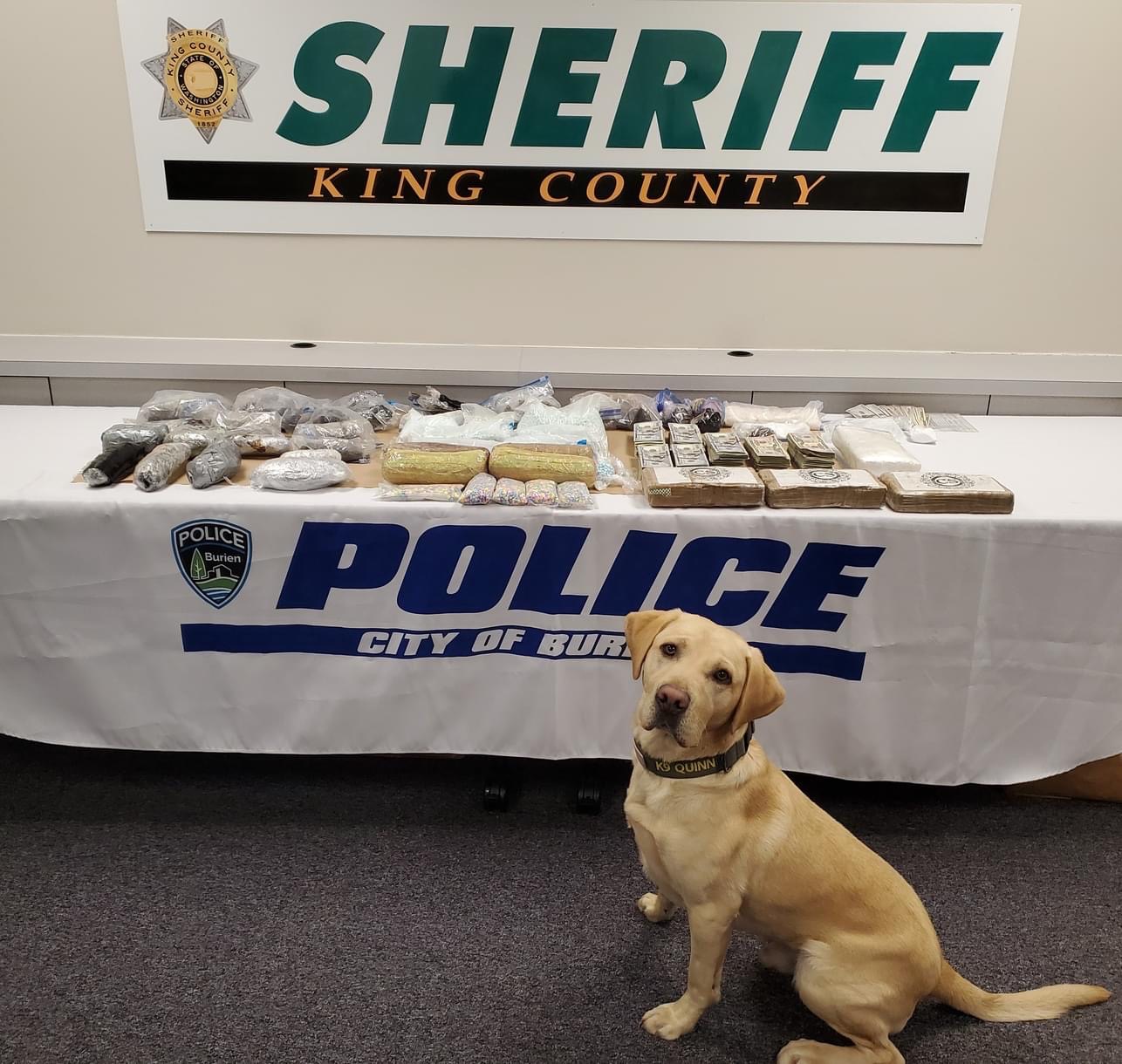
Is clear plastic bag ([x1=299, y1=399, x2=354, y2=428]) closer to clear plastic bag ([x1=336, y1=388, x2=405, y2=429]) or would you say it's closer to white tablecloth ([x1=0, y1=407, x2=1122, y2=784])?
clear plastic bag ([x1=336, y1=388, x2=405, y2=429])

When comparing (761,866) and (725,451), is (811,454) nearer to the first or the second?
(725,451)

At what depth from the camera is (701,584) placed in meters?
2.11

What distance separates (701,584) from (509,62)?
5.61ft

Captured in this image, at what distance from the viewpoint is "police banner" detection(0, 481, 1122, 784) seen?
2.07 m

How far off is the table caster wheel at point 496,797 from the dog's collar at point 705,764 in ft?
2.54

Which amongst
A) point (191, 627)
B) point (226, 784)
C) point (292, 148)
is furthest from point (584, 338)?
point (226, 784)

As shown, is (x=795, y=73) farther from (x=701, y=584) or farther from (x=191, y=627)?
(x=191, y=627)

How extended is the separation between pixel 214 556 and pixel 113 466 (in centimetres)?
36

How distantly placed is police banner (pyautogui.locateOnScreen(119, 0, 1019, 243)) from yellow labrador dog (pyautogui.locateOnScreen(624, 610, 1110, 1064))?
5.78 feet

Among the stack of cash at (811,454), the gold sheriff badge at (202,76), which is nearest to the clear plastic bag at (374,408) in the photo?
the gold sheriff badge at (202,76)

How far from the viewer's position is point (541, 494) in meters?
2.08

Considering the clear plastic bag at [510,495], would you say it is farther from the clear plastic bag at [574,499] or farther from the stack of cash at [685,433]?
the stack of cash at [685,433]

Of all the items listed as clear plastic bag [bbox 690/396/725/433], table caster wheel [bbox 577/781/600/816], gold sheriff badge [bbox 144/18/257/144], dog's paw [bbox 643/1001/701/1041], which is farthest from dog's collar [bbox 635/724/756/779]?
gold sheriff badge [bbox 144/18/257/144]

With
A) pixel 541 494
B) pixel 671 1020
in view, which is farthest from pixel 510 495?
pixel 671 1020
